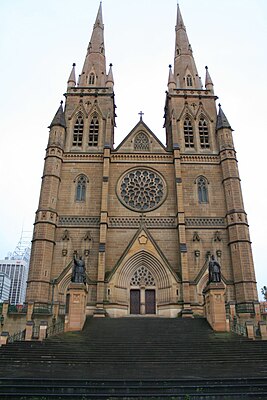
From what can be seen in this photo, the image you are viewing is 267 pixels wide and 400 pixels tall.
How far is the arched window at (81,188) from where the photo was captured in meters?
28.5

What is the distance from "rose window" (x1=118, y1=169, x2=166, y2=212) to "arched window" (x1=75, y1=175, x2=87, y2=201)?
3.14 meters

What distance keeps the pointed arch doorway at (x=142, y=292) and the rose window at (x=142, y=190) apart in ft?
18.0

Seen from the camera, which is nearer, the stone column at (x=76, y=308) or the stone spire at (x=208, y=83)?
the stone column at (x=76, y=308)

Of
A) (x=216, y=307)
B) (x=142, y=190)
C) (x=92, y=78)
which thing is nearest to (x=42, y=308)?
(x=216, y=307)

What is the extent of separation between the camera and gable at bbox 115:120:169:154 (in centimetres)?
3083

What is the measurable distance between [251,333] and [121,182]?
1624cm

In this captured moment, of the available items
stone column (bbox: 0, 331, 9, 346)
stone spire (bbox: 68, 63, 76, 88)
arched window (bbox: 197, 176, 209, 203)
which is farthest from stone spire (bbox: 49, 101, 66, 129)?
stone column (bbox: 0, 331, 9, 346)

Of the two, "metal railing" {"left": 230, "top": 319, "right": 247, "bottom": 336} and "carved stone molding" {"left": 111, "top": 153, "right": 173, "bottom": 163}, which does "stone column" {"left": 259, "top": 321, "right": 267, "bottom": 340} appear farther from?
"carved stone molding" {"left": 111, "top": 153, "right": 173, "bottom": 163}

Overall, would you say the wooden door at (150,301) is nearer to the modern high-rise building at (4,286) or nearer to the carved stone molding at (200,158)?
the carved stone molding at (200,158)

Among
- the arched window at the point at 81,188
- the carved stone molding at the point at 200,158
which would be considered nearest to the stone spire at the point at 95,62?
the arched window at the point at 81,188

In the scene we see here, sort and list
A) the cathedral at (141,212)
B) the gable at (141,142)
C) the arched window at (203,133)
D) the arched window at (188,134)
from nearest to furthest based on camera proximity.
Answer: the cathedral at (141,212), the gable at (141,142), the arched window at (203,133), the arched window at (188,134)

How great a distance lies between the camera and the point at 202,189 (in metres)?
29.1

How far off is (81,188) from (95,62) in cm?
1694

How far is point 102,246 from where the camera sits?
25.1 meters
